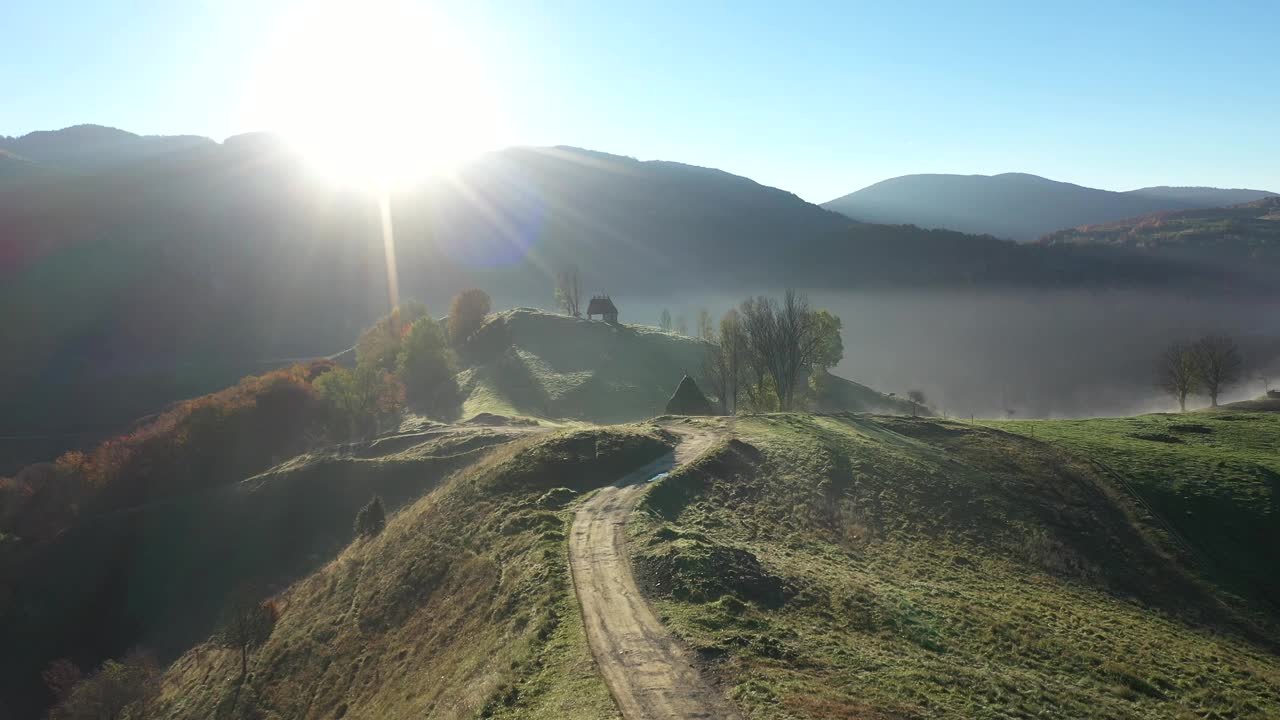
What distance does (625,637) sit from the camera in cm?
2050

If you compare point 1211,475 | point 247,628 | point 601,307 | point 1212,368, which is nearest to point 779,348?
point 1211,475

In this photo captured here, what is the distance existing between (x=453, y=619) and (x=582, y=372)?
73.7 m

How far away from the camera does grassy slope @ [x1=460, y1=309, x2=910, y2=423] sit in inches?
3509

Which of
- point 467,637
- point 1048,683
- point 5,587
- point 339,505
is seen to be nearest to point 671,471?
point 467,637

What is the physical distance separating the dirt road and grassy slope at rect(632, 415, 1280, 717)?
864 mm

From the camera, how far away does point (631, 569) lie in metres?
26.1

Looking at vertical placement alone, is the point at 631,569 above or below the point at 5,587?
above

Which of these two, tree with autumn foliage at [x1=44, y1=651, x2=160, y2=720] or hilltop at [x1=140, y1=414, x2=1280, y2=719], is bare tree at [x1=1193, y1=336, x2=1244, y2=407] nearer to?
hilltop at [x1=140, y1=414, x2=1280, y2=719]

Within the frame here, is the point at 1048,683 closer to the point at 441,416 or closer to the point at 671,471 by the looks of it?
the point at 671,471

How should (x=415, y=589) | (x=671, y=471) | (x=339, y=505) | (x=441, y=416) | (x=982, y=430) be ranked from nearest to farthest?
(x=415, y=589) → (x=671, y=471) → (x=982, y=430) → (x=339, y=505) → (x=441, y=416)

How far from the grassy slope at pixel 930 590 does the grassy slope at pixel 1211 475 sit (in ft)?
10.8

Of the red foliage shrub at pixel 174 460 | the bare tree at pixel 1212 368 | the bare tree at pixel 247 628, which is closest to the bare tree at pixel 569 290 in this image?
the red foliage shrub at pixel 174 460

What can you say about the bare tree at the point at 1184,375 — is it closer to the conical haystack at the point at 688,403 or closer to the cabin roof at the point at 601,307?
the conical haystack at the point at 688,403

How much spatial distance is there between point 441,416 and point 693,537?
223 feet
